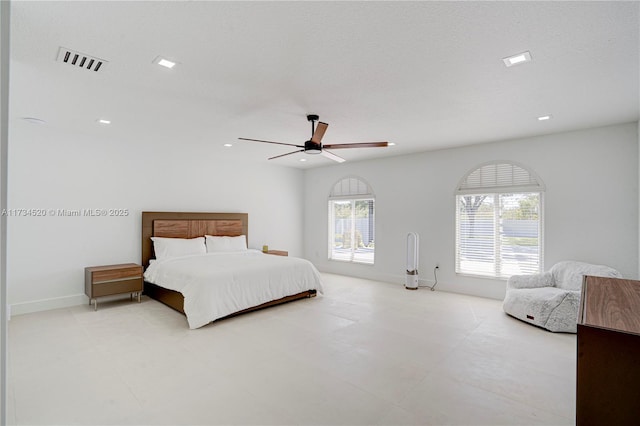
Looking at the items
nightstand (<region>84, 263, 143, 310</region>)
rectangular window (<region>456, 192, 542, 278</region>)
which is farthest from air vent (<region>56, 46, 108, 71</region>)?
rectangular window (<region>456, 192, 542, 278</region>)

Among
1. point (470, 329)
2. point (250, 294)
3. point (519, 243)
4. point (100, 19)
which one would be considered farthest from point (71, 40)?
point (519, 243)

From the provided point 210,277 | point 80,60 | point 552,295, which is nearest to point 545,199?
point 552,295

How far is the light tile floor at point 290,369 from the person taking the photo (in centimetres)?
224

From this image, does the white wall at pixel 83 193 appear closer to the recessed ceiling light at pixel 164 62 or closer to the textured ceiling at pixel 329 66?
the textured ceiling at pixel 329 66

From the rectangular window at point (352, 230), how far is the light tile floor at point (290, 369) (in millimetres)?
2780

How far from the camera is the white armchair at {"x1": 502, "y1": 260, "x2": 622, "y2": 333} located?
382 centimetres

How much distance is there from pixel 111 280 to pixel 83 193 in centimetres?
147

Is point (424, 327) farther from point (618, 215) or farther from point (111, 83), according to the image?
point (111, 83)

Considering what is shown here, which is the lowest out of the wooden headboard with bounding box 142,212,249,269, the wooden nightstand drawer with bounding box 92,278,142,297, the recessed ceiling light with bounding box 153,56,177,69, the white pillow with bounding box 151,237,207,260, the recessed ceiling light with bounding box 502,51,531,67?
the wooden nightstand drawer with bounding box 92,278,142,297

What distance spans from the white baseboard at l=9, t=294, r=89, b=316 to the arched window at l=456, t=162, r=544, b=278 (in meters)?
6.43

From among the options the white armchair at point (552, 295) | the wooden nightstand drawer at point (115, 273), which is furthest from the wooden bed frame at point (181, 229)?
the white armchair at point (552, 295)

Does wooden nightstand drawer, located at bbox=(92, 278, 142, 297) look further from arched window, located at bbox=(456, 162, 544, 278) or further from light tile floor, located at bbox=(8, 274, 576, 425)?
arched window, located at bbox=(456, 162, 544, 278)

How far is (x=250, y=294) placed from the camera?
4.50 meters

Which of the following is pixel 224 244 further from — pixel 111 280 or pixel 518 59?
pixel 518 59
